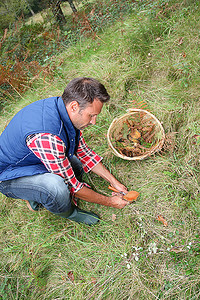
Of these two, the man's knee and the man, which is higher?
the man

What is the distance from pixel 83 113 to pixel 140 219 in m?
1.03

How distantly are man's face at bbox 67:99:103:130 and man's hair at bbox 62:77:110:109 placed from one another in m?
0.03

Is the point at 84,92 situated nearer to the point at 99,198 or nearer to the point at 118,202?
the point at 99,198

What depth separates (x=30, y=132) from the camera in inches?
52.4

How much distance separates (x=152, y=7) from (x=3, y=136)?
280cm

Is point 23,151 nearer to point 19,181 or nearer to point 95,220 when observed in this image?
point 19,181

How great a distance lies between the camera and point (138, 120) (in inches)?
88.9

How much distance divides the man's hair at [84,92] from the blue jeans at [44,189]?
1.91 ft

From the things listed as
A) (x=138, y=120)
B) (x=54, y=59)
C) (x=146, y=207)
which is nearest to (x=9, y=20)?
(x=54, y=59)

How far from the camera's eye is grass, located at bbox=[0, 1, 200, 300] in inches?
60.4

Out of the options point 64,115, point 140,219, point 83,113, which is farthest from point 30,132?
point 140,219

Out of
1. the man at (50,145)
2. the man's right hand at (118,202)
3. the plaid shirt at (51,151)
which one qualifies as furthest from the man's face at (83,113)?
the man's right hand at (118,202)

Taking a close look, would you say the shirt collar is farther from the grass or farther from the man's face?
the grass

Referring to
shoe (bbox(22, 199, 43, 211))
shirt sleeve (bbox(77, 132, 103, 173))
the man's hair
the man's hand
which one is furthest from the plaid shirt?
shoe (bbox(22, 199, 43, 211))
